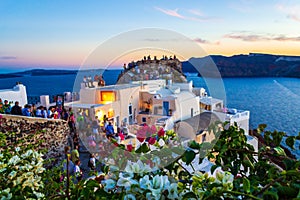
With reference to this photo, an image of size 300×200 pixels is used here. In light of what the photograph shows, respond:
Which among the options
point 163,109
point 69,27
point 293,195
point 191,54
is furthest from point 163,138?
point 69,27

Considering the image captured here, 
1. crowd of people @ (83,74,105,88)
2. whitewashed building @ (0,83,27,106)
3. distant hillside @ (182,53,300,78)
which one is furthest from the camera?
distant hillside @ (182,53,300,78)

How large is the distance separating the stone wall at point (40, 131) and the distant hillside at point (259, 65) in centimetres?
1193

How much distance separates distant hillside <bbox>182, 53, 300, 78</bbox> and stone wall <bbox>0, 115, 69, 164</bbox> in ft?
39.1

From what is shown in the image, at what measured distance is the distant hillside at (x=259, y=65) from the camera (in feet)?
54.7

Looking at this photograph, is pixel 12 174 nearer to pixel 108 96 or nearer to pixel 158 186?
pixel 158 186

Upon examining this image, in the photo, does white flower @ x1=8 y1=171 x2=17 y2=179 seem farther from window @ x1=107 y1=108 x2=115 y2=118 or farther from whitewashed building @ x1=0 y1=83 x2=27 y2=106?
whitewashed building @ x1=0 y1=83 x2=27 y2=106

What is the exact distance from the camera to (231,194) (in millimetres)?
604

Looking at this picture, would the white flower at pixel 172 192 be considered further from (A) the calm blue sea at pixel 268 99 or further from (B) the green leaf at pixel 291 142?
(A) the calm blue sea at pixel 268 99

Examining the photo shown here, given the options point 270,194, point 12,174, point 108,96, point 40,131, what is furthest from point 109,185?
point 108,96

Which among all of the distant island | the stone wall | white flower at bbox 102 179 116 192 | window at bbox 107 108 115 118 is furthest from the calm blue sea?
white flower at bbox 102 179 116 192

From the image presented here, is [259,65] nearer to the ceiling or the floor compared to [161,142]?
nearer to the ceiling

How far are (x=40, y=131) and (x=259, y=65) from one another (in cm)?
2030

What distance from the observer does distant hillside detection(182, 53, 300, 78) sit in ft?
54.7

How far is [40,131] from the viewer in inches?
234
